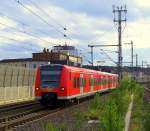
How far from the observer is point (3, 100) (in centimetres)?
3641

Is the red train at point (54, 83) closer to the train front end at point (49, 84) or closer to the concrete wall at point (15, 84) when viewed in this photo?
the train front end at point (49, 84)

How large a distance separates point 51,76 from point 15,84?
375 inches

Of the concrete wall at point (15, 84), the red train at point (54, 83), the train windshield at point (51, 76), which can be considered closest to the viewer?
the red train at point (54, 83)

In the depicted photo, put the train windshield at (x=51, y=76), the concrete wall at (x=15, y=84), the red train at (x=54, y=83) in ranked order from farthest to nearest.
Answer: the concrete wall at (x=15, y=84) < the train windshield at (x=51, y=76) < the red train at (x=54, y=83)

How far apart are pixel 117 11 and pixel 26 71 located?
36063 millimetres

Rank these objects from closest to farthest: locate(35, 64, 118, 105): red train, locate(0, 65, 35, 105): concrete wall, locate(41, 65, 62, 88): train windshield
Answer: locate(35, 64, 118, 105): red train < locate(41, 65, 62, 88): train windshield < locate(0, 65, 35, 105): concrete wall

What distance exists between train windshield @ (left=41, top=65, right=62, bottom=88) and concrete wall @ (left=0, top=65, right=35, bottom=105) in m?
5.30

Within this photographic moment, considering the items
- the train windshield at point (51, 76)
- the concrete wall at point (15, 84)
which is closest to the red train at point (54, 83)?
the train windshield at point (51, 76)

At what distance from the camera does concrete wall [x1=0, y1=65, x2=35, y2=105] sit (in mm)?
35938

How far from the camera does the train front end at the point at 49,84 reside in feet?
97.6

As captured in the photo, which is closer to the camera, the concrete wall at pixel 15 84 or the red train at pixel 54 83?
the red train at pixel 54 83

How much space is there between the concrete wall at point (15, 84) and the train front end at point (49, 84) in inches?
205

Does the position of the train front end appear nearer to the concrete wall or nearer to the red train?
the red train

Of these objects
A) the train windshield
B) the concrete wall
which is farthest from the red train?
the concrete wall
